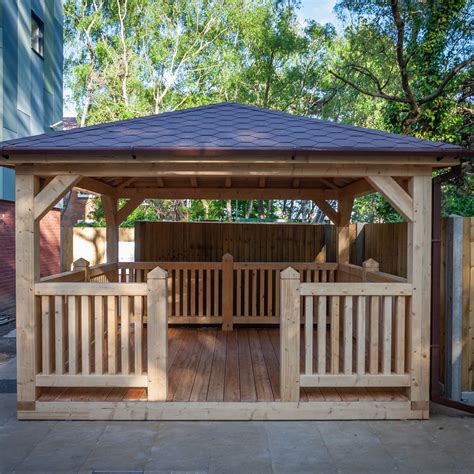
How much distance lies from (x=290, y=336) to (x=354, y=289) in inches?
29.2

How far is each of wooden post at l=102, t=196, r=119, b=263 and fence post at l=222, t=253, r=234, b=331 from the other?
175 centimetres

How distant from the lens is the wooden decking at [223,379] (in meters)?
4.23

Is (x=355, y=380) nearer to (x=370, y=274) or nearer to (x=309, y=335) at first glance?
(x=309, y=335)

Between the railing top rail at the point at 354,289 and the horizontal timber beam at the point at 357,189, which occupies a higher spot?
the horizontal timber beam at the point at 357,189

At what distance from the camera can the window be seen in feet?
37.9

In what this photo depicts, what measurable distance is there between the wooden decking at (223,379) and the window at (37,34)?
9199 millimetres

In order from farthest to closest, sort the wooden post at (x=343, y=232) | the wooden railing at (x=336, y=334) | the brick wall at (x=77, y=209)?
the brick wall at (x=77, y=209) < the wooden post at (x=343, y=232) < the wooden railing at (x=336, y=334)

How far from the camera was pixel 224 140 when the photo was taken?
4113 millimetres

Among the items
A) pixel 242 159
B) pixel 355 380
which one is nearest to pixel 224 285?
pixel 355 380

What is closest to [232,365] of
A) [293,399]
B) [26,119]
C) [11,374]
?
[293,399]

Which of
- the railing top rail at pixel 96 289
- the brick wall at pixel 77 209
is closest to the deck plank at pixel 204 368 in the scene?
the railing top rail at pixel 96 289

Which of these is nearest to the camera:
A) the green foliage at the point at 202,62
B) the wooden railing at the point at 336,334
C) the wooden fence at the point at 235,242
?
the wooden railing at the point at 336,334

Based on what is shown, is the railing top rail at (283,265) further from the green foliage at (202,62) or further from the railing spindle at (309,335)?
the green foliage at (202,62)

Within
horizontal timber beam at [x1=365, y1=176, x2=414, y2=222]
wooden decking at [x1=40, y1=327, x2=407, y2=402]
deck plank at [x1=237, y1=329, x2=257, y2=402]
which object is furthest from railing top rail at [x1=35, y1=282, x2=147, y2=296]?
horizontal timber beam at [x1=365, y1=176, x2=414, y2=222]
